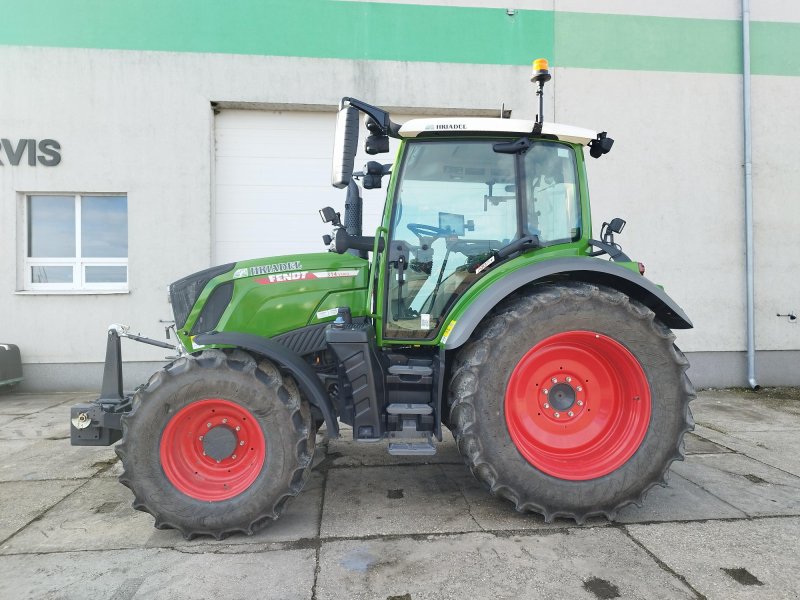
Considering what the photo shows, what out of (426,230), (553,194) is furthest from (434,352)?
(553,194)

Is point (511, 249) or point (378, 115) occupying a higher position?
point (378, 115)

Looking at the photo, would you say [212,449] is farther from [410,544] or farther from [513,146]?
[513,146]

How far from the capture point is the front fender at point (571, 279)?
258 cm

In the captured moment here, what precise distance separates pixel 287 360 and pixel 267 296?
1.76ft

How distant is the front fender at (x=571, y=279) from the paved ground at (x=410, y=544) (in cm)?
107

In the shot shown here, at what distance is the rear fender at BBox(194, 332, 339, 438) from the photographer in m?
2.56

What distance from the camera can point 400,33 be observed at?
6.30 meters

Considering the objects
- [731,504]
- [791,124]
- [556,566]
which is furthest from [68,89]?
[791,124]

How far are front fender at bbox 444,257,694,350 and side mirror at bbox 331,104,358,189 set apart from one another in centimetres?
101

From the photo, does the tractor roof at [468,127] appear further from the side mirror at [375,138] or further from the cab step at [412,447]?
the cab step at [412,447]

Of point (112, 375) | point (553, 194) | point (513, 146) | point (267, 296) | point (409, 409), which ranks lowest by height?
point (409, 409)

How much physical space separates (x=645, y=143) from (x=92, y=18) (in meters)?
7.49

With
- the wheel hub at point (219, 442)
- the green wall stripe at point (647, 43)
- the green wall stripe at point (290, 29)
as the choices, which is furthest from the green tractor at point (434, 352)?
the green wall stripe at point (647, 43)

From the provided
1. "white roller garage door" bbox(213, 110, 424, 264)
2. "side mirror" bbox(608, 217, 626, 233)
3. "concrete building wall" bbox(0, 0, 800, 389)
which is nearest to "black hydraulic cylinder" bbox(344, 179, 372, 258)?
"side mirror" bbox(608, 217, 626, 233)
